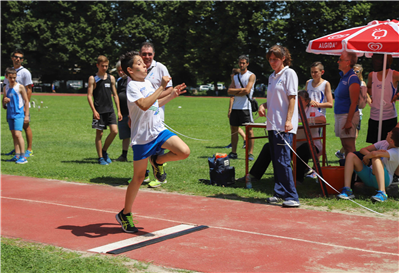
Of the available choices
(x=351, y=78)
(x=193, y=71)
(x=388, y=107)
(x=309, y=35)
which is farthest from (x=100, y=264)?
(x=193, y=71)

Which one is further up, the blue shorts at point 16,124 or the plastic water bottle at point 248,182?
the blue shorts at point 16,124

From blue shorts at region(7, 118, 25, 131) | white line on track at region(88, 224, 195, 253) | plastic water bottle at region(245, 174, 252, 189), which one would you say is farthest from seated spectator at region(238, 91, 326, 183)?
blue shorts at region(7, 118, 25, 131)

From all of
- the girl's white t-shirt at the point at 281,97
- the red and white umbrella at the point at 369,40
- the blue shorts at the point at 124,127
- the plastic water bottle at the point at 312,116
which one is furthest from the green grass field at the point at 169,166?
the red and white umbrella at the point at 369,40

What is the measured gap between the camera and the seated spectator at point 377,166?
259 inches

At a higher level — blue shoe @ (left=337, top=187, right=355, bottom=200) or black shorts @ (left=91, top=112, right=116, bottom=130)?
black shorts @ (left=91, top=112, right=116, bottom=130)

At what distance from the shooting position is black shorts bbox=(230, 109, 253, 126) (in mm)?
10547

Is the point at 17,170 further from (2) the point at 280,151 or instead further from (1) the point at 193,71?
(1) the point at 193,71

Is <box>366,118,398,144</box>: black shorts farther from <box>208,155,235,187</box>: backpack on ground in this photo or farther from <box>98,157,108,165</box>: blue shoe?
<box>98,157,108,165</box>: blue shoe

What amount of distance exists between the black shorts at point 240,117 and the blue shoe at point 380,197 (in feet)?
A: 14.4

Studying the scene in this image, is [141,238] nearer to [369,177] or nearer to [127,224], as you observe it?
[127,224]

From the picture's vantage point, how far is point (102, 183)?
319 inches

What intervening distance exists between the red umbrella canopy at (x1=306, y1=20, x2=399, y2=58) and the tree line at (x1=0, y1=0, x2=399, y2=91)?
49.3 m

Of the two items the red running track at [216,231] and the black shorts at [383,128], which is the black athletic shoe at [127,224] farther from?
A: the black shorts at [383,128]

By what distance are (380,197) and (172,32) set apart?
62546 mm
